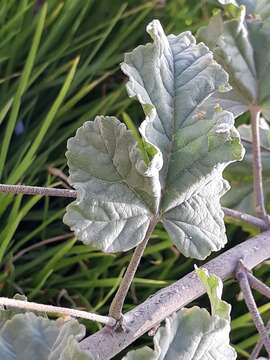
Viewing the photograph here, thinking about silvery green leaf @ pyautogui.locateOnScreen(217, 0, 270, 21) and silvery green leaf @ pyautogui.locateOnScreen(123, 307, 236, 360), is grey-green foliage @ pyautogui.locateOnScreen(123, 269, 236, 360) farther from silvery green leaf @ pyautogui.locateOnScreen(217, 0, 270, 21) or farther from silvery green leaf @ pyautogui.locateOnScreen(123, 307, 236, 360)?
silvery green leaf @ pyautogui.locateOnScreen(217, 0, 270, 21)

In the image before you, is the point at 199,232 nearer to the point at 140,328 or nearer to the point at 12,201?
the point at 140,328

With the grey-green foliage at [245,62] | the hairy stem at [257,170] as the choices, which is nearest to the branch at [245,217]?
the hairy stem at [257,170]

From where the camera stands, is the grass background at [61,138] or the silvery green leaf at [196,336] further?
the grass background at [61,138]

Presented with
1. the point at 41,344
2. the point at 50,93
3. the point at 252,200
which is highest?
the point at 41,344

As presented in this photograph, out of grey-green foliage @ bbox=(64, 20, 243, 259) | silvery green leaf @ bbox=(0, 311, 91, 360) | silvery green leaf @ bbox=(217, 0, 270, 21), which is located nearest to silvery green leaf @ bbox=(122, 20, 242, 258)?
grey-green foliage @ bbox=(64, 20, 243, 259)

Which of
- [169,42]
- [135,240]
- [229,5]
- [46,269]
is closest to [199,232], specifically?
[135,240]

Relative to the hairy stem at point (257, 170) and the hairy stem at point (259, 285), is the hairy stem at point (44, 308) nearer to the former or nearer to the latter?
the hairy stem at point (259, 285)

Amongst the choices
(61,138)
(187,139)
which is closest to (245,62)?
(187,139)
